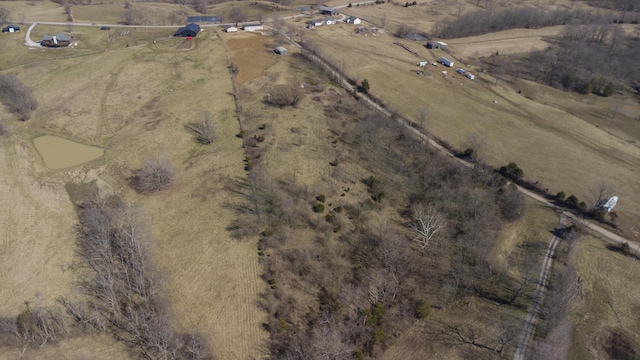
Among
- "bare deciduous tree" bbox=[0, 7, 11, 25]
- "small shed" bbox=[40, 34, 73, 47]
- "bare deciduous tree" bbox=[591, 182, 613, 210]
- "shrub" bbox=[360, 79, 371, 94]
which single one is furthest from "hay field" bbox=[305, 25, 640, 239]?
"bare deciduous tree" bbox=[0, 7, 11, 25]

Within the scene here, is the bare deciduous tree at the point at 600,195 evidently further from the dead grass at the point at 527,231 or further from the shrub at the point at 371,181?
the shrub at the point at 371,181

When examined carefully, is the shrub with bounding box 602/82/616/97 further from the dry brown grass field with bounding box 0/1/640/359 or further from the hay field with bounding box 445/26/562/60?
the hay field with bounding box 445/26/562/60

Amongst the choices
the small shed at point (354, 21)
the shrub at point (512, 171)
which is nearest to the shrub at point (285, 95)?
the shrub at point (512, 171)

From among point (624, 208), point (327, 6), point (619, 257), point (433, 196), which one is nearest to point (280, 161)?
point (433, 196)

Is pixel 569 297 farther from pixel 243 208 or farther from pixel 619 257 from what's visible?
pixel 243 208

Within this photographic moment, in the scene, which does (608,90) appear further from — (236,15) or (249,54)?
(236,15)

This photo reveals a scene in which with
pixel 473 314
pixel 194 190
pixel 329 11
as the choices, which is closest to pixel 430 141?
pixel 473 314
